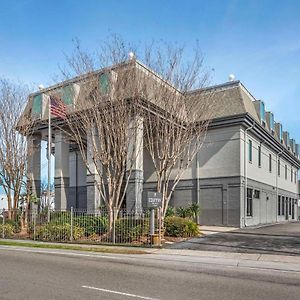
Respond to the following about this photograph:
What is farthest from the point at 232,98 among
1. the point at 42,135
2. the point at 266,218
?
the point at 42,135

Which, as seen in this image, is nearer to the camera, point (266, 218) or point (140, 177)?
point (140, 177)

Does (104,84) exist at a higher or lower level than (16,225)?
higher

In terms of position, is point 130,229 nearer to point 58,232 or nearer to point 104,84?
point 58,232

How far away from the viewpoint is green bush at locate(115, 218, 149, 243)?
19.0 meters

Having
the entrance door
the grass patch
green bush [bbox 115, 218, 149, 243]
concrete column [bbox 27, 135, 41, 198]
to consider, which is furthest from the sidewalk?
the entrance door

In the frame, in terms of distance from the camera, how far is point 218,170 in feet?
97.3

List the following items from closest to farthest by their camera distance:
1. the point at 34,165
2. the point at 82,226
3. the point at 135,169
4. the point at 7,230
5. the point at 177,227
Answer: the point at 177,227
the point at 82,226
the point at 7,230
the point at 135,169
the point at 34,165

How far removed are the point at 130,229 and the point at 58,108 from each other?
29.0 ft

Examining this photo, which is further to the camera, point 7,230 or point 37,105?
point 37,105

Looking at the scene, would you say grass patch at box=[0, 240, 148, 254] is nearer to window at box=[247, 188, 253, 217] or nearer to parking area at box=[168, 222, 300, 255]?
parking area at box=[168, 222, 300, 255]

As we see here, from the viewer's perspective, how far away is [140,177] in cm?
2645

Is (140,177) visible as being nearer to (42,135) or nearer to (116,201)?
(116,201)

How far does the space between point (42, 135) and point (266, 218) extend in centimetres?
2062

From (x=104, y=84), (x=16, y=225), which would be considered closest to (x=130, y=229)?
(x=104, y=84)
